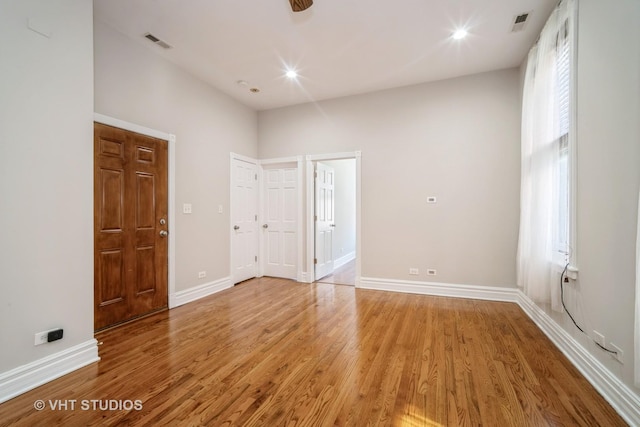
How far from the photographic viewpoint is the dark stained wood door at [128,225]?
2.85 metres

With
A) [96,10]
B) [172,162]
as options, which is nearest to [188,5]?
[96,10]

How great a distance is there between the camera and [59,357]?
6.86ft

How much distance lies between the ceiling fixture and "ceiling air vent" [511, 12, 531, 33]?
6.93ft

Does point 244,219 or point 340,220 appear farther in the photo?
point 340,220

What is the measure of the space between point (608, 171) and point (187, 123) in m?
4.41

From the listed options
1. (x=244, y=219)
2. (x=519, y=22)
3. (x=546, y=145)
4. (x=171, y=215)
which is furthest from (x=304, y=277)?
(x=519, y=22)

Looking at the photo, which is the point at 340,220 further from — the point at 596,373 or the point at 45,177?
the point at 45,177

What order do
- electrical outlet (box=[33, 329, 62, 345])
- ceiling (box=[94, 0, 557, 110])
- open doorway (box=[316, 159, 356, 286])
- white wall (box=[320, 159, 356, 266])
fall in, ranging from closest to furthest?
electrical outlet (box=[33, 329, 62, 345]), ceiling (box=[94, 0, 557, 110]), open doorway (box=[316, 159, 356, 286]), white wall (box=[320, 159, 356, 266])

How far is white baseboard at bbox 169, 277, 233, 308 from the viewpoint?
3.62m

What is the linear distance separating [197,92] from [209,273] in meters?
2.70

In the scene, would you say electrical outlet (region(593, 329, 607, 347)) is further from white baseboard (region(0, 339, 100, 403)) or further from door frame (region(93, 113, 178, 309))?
door frame (region(93, 113, 178, 309))

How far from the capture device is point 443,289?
4094 millimetres

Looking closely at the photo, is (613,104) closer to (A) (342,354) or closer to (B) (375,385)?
(B) (375,385)

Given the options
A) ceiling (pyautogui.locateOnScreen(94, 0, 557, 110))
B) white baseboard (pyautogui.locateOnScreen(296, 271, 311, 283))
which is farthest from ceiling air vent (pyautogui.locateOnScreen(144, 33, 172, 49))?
white baseboard (pyautogui.locateOnScreen(296, 271, 311, 283))
